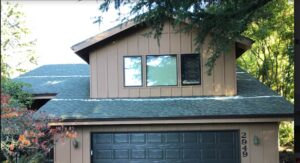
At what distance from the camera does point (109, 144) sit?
12.8 m

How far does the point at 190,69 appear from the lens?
13625 mm

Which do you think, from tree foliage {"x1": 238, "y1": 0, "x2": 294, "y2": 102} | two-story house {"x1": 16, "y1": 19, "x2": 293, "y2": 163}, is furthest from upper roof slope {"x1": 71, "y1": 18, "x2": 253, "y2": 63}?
tree foliage {"x1": 238, "y1": 0, "x2": 294, "y2": 102}

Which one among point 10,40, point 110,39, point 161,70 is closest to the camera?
point 10,40

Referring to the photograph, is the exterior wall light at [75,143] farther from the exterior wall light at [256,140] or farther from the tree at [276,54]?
the tree at [276,54]

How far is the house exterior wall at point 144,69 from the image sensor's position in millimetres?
13516

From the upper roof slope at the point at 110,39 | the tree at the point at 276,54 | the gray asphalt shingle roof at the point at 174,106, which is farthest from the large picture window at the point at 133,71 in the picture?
the tree at the point at 276,54

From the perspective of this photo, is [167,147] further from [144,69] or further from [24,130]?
[24,130]

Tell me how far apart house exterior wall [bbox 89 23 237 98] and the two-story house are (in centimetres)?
3

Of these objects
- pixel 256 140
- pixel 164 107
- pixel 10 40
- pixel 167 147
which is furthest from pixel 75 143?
pixel 10 40

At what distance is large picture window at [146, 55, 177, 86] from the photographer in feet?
44.7

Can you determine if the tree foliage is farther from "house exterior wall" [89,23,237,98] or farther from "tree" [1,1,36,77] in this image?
"tree" [1,1,36,77]

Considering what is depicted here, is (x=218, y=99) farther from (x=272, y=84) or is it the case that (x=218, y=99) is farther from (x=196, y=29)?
(x=272, y=84)

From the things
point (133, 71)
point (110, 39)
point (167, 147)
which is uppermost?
point (110, 39)

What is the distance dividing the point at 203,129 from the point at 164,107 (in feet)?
4.33
